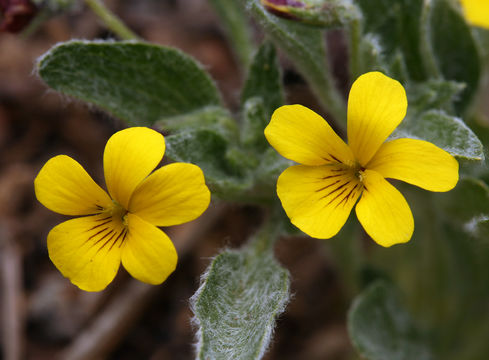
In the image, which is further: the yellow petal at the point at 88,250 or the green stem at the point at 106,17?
the green stem at the point at 106,17

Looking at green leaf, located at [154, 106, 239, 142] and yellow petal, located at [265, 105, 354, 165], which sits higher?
yellow petal, located at [265, 105, 354, 165]

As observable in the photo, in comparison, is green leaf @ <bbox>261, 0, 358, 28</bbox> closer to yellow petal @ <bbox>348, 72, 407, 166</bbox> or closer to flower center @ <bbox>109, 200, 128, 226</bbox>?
yellow petal @ <bbox>348, 72, 407, 166</bbox>

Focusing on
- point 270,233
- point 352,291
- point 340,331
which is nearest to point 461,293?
point 352,291

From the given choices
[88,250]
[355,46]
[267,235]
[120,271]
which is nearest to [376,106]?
[355,46]

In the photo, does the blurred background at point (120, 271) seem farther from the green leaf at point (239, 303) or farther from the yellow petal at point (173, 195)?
the yellow petal at point (173, 195)

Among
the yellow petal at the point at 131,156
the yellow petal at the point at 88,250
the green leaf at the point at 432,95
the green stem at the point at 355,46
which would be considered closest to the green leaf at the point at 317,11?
the green stem at the point at 355,46

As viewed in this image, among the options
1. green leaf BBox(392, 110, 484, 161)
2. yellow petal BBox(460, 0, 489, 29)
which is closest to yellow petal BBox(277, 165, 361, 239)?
green leaf BBox(392, 110, 484, 161)

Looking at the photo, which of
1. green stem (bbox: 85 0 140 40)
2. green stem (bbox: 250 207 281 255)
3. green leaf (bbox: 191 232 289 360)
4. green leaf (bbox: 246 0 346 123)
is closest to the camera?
green leaf (bbox: 191 232 289 360)
